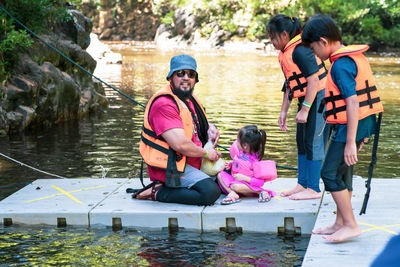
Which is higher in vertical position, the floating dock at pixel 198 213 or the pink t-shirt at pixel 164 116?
the pink t-shirt at pixel 164 116

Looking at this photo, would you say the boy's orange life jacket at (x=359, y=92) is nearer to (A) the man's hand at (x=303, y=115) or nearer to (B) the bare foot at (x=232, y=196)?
(A) the man's hand at (x=303, y=115)

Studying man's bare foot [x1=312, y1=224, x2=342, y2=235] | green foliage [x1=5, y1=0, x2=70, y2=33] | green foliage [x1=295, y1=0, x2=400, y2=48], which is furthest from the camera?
green foliage [x1=295, y1=0, x2=400, y2=48]

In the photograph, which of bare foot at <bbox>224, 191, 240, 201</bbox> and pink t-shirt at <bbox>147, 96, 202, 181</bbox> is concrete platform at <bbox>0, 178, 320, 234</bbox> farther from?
pink t-shirt at <bbox>147, 96, 202, 181</bbox>

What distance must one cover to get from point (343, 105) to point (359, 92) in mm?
139

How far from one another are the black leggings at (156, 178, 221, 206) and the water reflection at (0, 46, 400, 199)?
182 cm

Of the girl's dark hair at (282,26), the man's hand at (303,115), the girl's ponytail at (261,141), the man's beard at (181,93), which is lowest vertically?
the girl's ponytail at (261,141)

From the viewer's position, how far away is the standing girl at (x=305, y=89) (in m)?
5.34

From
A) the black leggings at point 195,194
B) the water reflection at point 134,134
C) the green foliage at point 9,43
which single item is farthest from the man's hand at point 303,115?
the green foliage at point 9,43

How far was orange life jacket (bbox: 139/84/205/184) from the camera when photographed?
545 centimetres

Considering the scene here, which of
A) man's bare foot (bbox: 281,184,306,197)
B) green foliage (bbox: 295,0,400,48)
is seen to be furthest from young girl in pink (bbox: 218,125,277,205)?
green foliage (bbox: 295,0,400,48)

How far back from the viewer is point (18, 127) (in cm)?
1048

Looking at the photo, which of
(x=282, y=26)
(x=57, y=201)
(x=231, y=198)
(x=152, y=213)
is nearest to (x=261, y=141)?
(x=231, y=198)

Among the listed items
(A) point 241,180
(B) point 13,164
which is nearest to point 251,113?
(B) point 13,164

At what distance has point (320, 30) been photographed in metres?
4.31
